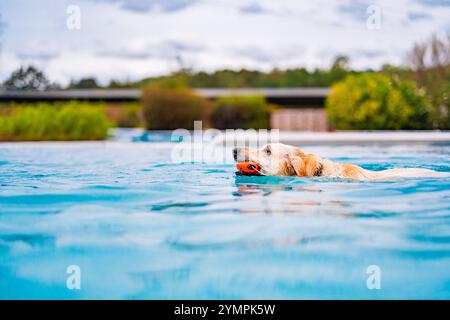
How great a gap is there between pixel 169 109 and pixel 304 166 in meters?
11.3

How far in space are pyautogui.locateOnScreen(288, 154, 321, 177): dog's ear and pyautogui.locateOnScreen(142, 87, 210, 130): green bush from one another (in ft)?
36.8

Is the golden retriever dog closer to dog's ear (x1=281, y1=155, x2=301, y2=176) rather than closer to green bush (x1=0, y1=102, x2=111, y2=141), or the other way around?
dog's ear (x1=281, y1=155, x2=301, y2=176)

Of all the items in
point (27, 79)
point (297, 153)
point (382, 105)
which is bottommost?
point (297, 153)

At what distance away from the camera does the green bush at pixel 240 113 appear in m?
16.1

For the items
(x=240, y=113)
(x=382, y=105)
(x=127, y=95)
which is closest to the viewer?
(x=382, y=105)

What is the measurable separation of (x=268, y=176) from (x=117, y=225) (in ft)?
4.81

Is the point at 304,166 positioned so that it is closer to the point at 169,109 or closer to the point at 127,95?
the point at 169,109

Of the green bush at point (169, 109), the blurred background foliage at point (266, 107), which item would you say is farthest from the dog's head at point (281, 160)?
the green bush at point (169, 109)

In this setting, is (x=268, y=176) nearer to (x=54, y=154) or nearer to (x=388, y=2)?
(x=388, y=2)

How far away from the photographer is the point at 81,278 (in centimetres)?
315

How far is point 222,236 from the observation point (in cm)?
366

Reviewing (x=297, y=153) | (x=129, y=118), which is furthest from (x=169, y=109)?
(x=297, y=153)

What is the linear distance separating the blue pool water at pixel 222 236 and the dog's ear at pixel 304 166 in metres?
0.07
